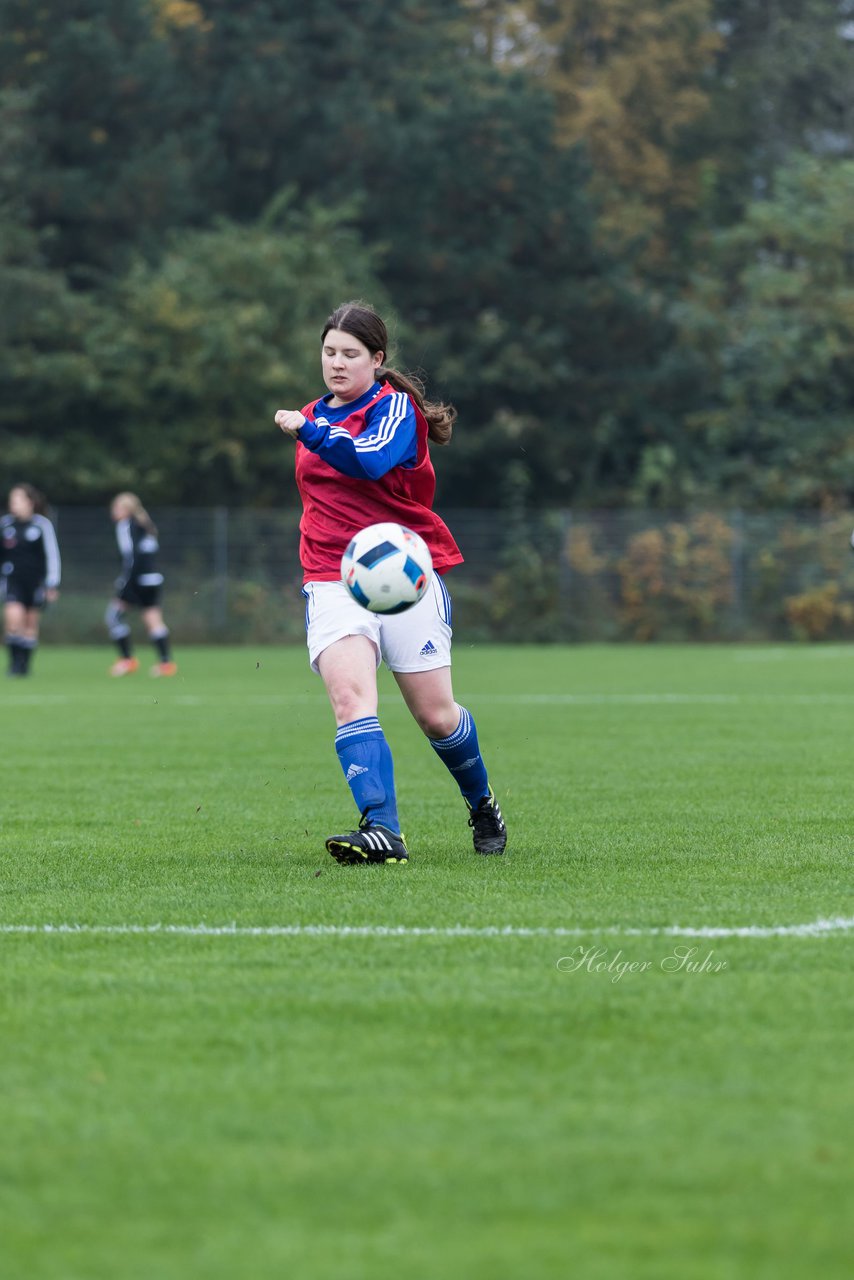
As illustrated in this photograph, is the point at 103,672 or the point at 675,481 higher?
the point at 675,481

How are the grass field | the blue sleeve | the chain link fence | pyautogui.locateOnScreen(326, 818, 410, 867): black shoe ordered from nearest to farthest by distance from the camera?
the grass field < the blue sleeve < pyautogui.locateOnScreen(326, 818, 410, 867): black shoe < the chain link fence

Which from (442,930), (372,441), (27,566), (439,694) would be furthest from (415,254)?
(442,930)

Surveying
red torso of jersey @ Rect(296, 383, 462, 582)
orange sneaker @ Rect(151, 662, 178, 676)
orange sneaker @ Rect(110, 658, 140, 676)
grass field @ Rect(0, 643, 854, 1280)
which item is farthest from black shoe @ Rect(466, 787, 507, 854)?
orange sneaker @ Rect(110, 658, 140, 676)

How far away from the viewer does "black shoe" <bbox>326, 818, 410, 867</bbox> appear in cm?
685

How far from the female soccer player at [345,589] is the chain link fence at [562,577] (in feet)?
90.7

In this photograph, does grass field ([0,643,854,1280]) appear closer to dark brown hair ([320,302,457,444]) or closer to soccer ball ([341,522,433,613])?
soccer ball ([341,522,433,613])

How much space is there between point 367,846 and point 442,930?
1.46 meters

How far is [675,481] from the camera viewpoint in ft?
141

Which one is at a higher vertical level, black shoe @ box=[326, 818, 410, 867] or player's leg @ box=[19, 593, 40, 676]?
black shoe @ box=[326, 818, 410, 867]

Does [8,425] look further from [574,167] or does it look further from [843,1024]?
[843,1024]

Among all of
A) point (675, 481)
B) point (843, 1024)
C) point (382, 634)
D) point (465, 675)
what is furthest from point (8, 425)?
point (843, 1024)

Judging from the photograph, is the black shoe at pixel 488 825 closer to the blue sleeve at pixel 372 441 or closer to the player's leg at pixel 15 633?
the blue sleeve at pixel 372 441

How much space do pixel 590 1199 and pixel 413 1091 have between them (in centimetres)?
69

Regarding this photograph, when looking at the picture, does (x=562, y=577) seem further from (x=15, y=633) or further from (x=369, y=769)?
(x=369, y=769)
